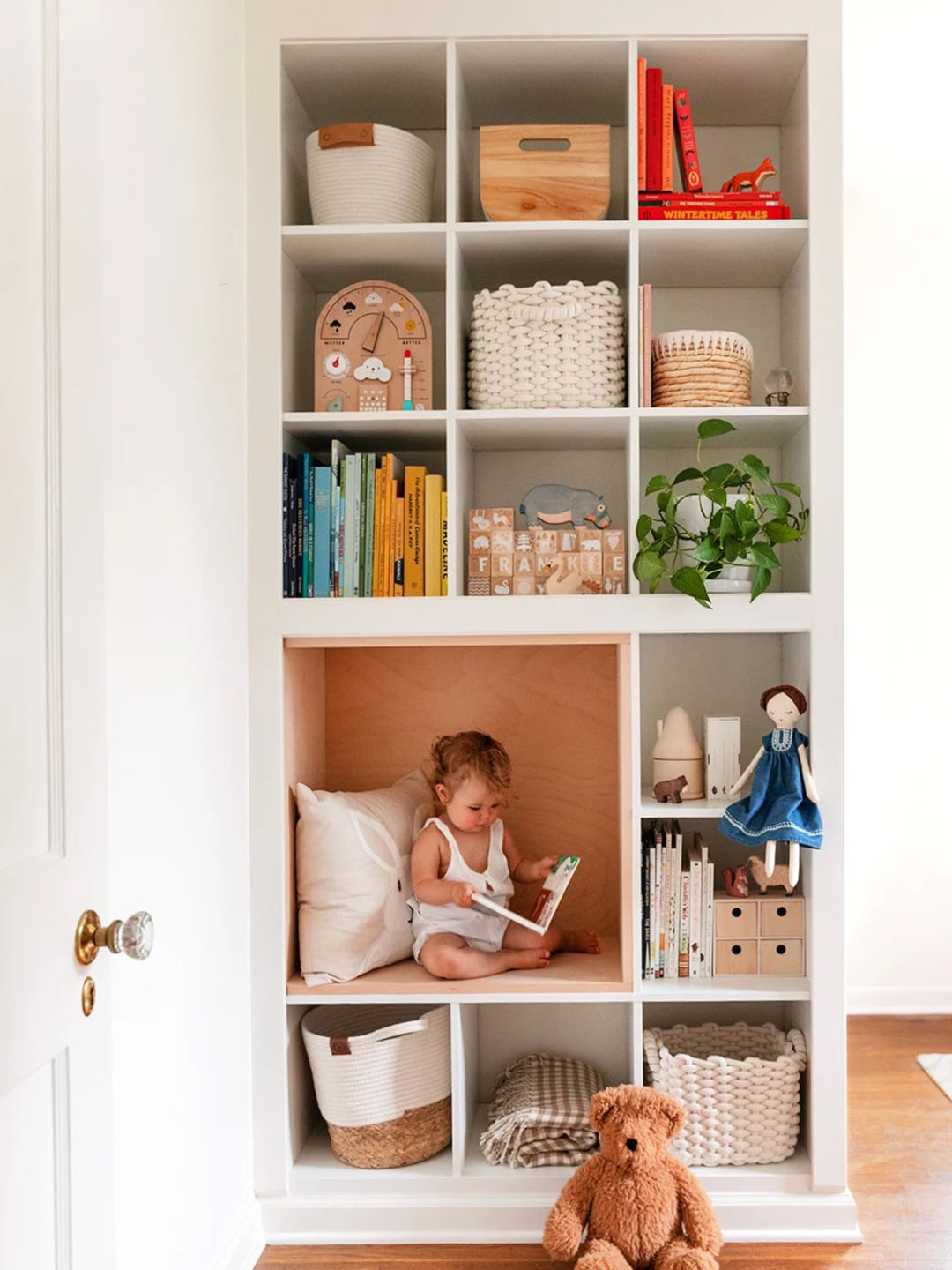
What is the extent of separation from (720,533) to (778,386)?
1.24 ft

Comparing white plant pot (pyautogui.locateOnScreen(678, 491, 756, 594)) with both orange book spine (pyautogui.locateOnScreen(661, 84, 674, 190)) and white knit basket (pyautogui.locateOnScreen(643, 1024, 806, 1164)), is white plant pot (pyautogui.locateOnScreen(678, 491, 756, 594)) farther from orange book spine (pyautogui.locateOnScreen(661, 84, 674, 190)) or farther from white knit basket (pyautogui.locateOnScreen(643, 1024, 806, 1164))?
white knit basket (pyautogui.locateOnScreen(643, 1024, 806, 1164))

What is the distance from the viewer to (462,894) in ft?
7.09

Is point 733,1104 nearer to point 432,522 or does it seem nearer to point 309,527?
point 432,522

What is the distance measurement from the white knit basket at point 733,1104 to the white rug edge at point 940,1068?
77cm

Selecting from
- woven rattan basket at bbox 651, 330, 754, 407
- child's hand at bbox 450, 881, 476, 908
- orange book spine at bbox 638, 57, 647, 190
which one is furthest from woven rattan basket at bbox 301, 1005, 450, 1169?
orange book spine at bbox 638, 57, 647, 190

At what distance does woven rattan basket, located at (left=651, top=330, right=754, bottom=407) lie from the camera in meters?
2.15

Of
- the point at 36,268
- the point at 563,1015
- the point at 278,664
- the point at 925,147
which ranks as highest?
the point at 925,147

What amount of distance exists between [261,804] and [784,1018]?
3.93 feet

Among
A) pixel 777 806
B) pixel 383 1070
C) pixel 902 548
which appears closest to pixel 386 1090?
pixel 383 1070

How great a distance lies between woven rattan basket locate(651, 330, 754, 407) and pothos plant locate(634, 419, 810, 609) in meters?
0.09

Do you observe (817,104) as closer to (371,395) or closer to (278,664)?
(371,395)

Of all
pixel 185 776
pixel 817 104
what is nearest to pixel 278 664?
pixel 185 776

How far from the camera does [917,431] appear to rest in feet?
11.1

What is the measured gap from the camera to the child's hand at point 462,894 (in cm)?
216
